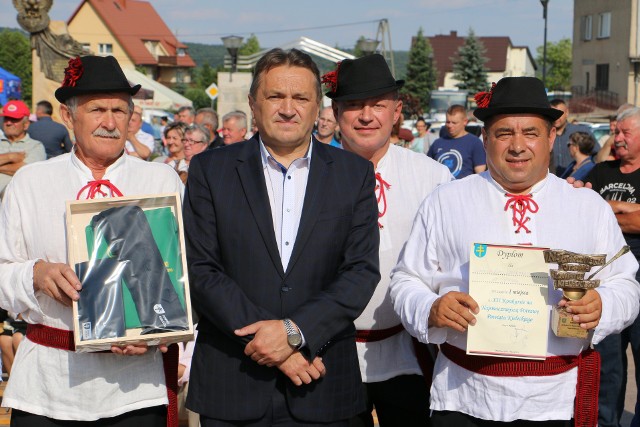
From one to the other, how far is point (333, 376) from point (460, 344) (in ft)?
1.73

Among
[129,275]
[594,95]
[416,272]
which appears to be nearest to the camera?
[129,275]

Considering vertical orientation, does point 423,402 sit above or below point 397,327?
below

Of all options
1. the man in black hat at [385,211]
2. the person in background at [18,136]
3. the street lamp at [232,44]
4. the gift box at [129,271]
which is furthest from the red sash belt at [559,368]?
the street lamp at [232,44]

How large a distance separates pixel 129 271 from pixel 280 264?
59 centimetres

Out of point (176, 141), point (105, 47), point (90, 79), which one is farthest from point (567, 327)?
point (105, 47)

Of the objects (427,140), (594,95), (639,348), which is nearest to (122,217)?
(639,348)

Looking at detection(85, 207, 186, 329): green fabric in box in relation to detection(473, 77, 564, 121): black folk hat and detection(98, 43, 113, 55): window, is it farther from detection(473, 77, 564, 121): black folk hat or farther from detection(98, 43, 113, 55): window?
detection(98, 43, 113, 55): window

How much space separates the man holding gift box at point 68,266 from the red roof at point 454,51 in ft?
359

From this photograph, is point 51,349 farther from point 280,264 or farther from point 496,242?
point 496,242

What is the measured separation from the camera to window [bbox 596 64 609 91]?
167ft

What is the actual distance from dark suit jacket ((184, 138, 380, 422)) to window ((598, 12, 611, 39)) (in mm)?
50734

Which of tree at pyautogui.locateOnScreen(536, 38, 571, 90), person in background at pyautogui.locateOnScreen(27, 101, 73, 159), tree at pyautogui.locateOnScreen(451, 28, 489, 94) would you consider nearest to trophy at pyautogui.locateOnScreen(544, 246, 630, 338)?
person in background at pyautogui.locateOnScreen(27, 101, 73, 159)

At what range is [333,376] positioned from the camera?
3.55 meters

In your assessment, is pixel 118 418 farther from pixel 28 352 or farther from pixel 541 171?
pixel 541 171
